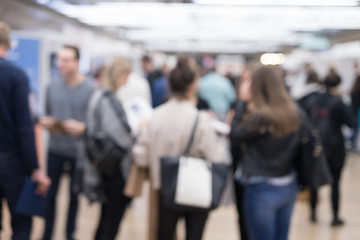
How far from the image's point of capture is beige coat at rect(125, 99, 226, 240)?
2898 millimetres

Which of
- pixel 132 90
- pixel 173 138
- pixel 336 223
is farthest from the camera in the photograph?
pixel 132 90

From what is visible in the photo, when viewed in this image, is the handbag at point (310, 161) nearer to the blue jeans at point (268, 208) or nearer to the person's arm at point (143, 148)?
the blue jeans at point (268, 208)

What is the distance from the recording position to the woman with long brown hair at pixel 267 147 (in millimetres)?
2834

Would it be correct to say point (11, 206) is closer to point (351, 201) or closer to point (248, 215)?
point (248, 215)

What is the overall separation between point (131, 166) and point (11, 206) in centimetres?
86

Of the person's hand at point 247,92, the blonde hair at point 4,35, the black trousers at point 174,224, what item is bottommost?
the black trousers at point 174,224

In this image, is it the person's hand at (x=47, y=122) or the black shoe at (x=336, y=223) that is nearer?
the person's hand at (x=47, y=122)

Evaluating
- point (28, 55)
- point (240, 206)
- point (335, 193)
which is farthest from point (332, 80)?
point (28, 55)

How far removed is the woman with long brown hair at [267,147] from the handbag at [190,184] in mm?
223

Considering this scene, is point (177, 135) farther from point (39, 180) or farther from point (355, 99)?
point (355, 99)

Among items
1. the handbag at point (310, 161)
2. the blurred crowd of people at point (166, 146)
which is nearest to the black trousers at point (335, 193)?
the blurred crowd of people at point (166, 146)

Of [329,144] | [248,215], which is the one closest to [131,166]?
[248,215]

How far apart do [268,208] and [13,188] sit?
4.95 ft

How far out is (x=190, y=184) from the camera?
9.18 ft
